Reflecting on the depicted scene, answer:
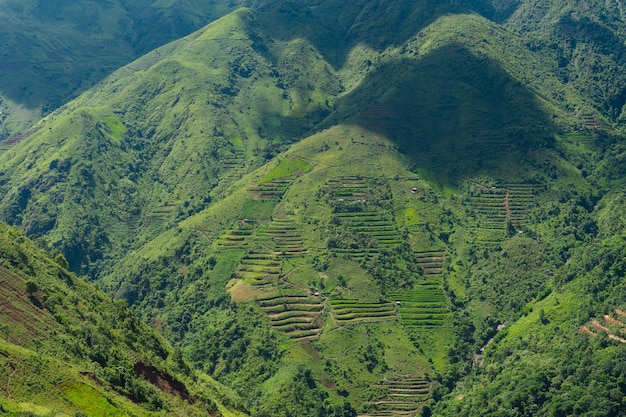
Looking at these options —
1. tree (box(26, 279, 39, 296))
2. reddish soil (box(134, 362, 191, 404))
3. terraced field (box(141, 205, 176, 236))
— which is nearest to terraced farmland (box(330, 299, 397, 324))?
reddish soil (box(134, 362, 191, 404))

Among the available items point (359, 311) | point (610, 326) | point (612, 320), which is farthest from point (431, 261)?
point (610, 326)

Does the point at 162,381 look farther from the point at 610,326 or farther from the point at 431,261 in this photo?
the point at 431,261

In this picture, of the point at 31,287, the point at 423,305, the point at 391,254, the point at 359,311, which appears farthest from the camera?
the point at 391,254

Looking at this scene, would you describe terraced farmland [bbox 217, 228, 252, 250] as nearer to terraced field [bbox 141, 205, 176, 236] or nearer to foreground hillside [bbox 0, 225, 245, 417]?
terraced field [bbox 141, 205, 176, 236]

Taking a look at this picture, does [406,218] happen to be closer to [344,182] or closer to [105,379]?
[344,182]

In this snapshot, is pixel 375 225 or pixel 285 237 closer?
pixel 285 237

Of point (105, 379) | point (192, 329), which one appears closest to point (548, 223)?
point (192, 329)

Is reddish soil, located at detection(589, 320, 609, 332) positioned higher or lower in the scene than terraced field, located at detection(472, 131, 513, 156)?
lower

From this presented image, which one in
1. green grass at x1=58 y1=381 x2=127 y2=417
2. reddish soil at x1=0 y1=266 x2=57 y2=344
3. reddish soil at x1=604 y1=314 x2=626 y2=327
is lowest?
reddish soil at x1=604 y1=314 x2=626 y2=327
